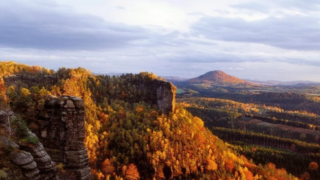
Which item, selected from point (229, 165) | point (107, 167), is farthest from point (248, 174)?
point (107, 167)

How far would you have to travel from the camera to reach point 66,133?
33.3 m

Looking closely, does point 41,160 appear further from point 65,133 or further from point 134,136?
point 134,136

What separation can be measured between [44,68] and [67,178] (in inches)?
4050

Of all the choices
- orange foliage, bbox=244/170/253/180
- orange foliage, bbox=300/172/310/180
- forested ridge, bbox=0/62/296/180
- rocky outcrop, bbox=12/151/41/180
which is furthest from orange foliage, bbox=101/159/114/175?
orange foliage, bbox=300/172/310/180

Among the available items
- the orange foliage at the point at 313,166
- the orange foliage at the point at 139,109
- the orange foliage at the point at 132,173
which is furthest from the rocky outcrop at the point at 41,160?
the orange foliage at the point at 313,166

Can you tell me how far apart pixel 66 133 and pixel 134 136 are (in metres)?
63.3

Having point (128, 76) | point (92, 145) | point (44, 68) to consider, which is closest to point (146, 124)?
point (92, 145)

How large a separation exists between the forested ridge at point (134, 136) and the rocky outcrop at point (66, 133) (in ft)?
155

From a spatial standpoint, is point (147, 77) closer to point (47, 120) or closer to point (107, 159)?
point (107, 159)

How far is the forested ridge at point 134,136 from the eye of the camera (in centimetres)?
8786

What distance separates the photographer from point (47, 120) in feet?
111

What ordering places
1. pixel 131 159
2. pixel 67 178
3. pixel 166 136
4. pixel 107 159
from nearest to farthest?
pixel 67 178 → pixel 107 159 → pixel 131 159 → pixel 166 136

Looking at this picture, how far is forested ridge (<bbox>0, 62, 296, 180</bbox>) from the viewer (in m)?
87.9

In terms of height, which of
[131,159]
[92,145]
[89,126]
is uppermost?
[89,126]
